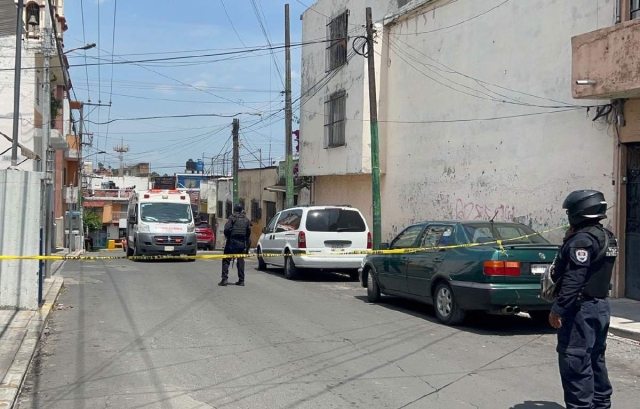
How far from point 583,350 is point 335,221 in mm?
11760

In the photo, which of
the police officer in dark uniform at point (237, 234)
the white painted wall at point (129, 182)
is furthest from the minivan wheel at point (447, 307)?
the white painted wall at point (129, 182)

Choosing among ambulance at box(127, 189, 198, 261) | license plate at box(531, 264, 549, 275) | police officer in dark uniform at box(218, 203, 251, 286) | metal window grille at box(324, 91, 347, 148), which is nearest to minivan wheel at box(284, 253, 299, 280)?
police officer in dark uniform at box(218, 203, 251, 286)

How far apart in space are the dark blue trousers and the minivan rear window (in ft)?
37.6

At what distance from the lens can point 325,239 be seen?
16.6 meters

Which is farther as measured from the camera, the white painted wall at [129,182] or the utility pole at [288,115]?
the white painted wall at [129,182]

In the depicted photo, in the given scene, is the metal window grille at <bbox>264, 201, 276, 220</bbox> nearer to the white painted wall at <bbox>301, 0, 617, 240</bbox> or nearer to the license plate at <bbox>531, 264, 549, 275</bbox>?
the white painted wall at <bbox>301, 0, 617, 240</bbox>

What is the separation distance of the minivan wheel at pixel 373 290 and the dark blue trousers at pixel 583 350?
736 centimetres

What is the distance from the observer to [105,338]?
30.1 ft

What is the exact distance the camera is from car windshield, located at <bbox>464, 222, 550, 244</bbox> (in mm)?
10242

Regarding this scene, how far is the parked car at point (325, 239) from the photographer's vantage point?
54.3ft

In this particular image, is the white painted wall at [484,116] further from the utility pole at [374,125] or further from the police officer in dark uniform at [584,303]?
the police officer in dark uniform at [584,303]

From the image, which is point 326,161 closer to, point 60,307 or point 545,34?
point 545,34

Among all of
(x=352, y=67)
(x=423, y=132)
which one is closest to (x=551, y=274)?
(x=423, y=132)

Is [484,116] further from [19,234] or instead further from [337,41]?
[19,234]
